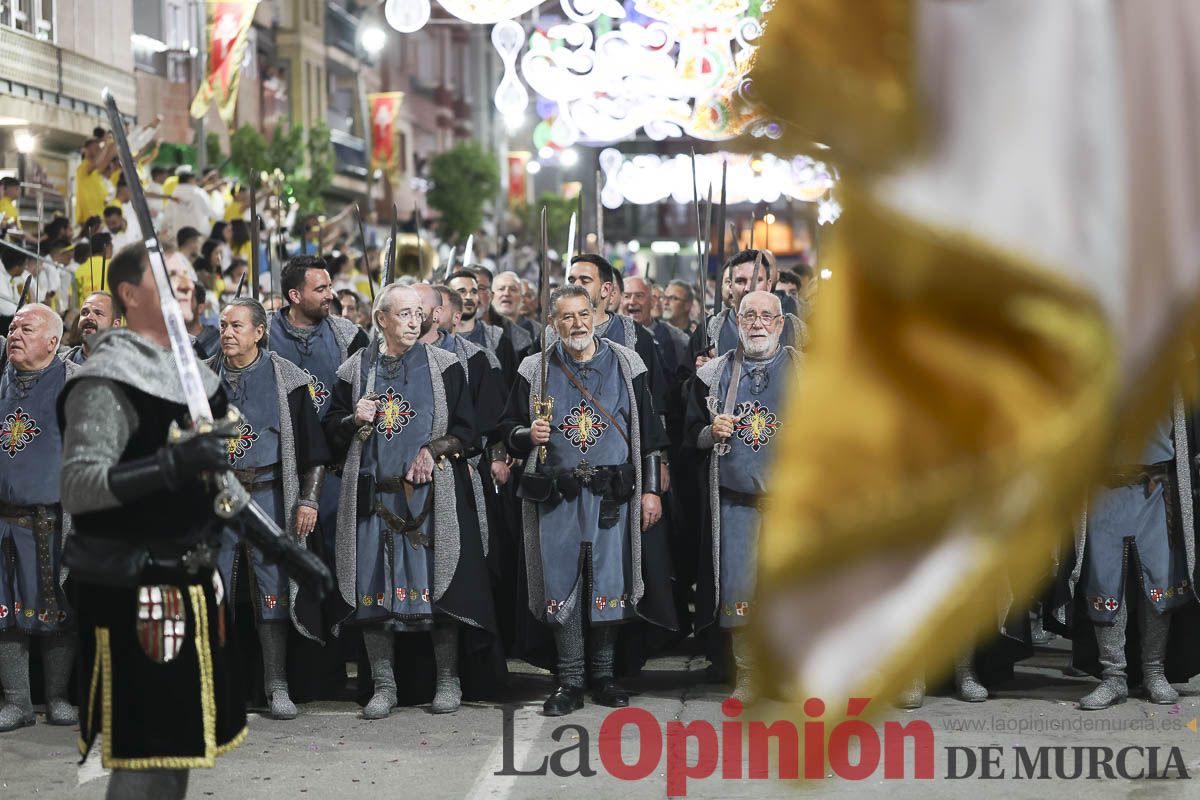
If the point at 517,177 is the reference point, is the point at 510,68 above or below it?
below

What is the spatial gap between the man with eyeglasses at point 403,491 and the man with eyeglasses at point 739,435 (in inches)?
44.5

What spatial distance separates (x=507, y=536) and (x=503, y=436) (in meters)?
0.96

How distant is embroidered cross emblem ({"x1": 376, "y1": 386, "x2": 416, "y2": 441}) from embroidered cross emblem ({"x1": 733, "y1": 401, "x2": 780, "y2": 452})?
1.55m

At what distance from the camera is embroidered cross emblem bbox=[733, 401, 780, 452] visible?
7.76 metres

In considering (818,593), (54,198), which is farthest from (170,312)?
(54,198)

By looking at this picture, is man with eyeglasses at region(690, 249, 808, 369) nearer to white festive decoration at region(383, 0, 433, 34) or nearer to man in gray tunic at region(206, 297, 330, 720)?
man in gray tunic at region(206, 297, 330, 720)

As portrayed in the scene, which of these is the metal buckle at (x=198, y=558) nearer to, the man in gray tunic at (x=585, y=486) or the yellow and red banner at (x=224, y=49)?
the man in gray tunic at (x=585, y=486)

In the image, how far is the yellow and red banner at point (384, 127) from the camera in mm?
37219

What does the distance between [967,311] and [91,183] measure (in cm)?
1308

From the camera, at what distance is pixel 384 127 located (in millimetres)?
37375

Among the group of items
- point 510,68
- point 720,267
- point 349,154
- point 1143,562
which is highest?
point 349,154

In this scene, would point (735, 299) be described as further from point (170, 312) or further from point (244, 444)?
point (170, 312)

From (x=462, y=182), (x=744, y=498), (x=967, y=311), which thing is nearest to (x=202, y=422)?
(x=967, y=311)

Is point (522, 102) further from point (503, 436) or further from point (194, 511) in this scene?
point (194, 511)
